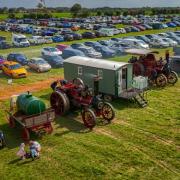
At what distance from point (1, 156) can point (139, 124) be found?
830cm

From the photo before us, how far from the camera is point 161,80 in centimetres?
2800

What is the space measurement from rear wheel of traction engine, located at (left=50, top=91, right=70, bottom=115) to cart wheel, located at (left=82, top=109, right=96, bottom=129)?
1.86 m

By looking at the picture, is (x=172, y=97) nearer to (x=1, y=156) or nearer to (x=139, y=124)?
(x=139, y=124)

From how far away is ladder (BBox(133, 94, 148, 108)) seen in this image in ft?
76.3

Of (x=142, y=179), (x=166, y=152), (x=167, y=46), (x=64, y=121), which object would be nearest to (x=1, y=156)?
(x=64, y=121)

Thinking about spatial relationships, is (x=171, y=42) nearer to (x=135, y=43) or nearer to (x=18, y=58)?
(x=135, y=43)

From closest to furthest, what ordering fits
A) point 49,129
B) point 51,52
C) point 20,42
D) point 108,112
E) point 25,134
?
1. point 25,134
2. point 49,129
3. point 108,112
4. point 51,52
5. point 20,42

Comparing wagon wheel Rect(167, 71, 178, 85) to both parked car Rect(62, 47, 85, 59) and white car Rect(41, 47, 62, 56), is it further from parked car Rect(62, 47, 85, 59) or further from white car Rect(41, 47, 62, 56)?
Answer: white car Rect(41, 47, 62, 56)

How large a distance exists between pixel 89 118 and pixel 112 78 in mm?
4883

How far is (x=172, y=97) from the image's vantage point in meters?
25.4

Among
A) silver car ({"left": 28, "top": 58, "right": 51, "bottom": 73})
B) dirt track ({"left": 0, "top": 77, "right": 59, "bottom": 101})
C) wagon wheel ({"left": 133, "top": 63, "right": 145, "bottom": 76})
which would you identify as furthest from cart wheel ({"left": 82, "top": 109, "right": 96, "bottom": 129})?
silver car ({"left": 28, "top": 58, "right": 51, "bottom": 73})

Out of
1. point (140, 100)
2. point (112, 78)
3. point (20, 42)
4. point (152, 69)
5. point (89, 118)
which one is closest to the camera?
point (89, 118)

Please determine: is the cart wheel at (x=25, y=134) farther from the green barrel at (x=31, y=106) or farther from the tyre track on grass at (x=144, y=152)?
the tyre track on grass at (x=144, y=152)

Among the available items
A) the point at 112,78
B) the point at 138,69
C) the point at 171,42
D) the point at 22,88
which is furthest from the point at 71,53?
the point at 171,42
